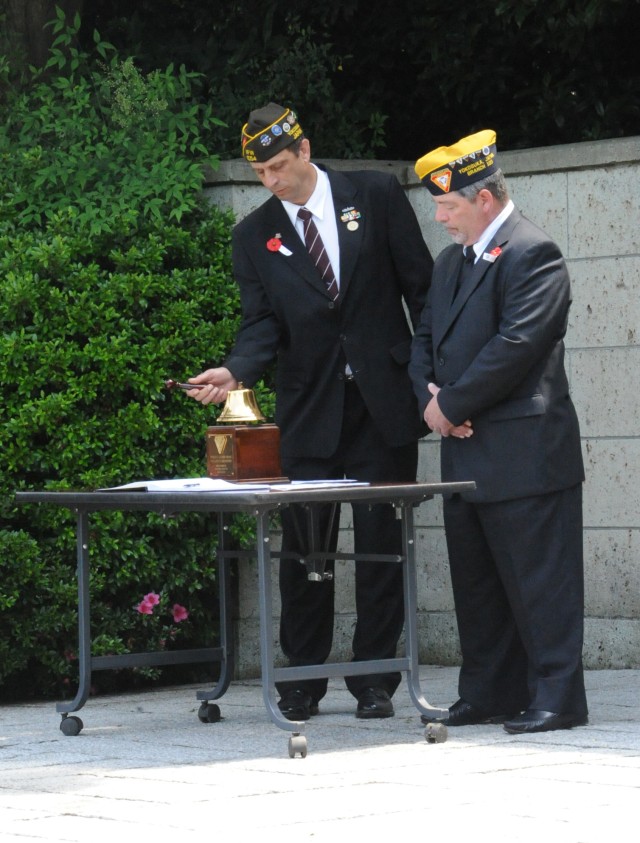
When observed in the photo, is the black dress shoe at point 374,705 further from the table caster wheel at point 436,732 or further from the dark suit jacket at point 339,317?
the dark suit jacket at point 339,317

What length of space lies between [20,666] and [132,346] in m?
1.27

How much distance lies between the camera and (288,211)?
612 cm

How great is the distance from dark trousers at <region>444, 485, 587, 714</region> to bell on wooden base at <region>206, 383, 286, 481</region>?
2.13 feet

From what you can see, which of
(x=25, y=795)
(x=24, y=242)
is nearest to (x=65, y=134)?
(x=24, y=242)

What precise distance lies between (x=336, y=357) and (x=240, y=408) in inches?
22.2

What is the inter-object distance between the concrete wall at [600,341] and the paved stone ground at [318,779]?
74 centimetres

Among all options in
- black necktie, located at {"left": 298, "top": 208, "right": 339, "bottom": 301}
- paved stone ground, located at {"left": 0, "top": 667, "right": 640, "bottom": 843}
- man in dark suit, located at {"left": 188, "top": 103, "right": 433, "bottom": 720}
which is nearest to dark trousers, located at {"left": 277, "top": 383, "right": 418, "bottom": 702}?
man in dark suit, located at {"left": 188, "top": 103, "right": 433, "bottom": 720}

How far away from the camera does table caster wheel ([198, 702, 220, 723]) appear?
608 centimetres

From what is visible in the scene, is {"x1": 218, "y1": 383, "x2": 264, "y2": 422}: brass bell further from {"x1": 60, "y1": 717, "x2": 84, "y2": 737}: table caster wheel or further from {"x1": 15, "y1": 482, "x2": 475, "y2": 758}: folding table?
{"x1": 60, "y1": 717, "x2": 84, "y2": 737}: table caster wheel

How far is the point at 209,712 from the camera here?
608cm

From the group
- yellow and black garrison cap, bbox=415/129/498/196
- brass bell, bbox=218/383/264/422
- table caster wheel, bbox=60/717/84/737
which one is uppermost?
yellow and black garrison cap, bbox=415/129/498/196

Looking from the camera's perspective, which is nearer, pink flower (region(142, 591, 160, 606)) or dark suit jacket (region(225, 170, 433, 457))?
dark suit jacket (region(225, 170, 433, 457))

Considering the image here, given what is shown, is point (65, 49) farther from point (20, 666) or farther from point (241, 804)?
point (241, 804)

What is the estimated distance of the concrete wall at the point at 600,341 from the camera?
709 cm
